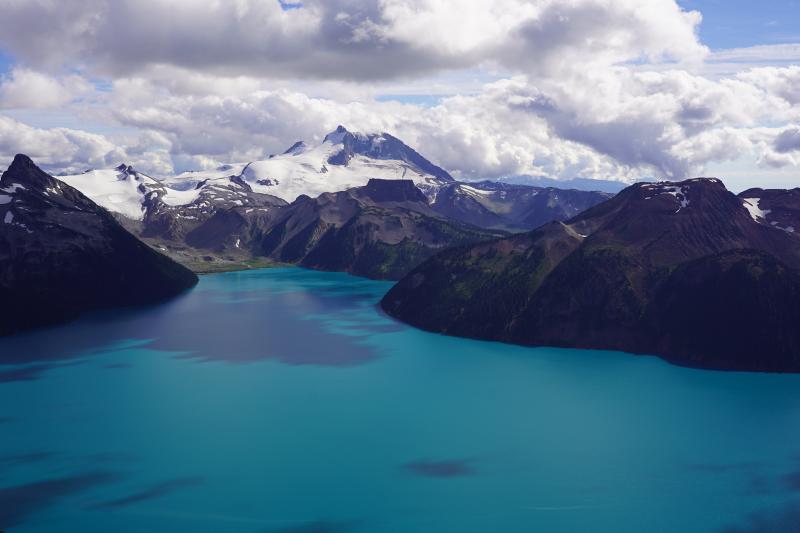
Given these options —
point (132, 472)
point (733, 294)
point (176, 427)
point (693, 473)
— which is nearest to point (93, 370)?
point (176, 427)

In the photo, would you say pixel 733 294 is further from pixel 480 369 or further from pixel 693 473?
pixel 693 473

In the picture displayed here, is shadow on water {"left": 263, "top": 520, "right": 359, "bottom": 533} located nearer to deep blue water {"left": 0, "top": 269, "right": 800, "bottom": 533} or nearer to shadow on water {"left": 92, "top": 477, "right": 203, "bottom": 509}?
deep blue water {"left": 0, "top": 269, "right": 800, "bottom": 533}

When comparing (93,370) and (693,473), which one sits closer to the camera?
(693,473)

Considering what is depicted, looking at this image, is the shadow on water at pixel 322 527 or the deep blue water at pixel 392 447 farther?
the deep blue water at pixel 392 447

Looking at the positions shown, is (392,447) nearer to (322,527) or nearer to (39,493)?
(322,527)

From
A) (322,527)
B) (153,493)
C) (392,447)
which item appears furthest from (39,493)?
(392,447)

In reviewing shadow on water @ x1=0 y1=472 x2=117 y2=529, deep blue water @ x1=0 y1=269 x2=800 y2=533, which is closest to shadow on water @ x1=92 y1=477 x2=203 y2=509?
deep blue water @ x1=0 y1=269 x2=800 y2=533

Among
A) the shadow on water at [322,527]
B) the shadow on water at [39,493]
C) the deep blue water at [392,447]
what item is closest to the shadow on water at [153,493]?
the deep blue water at [392,447]

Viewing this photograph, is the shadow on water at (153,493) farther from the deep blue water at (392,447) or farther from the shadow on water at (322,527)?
the shadow on water at (322,527)

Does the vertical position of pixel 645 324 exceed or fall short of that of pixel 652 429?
it exceeds it
